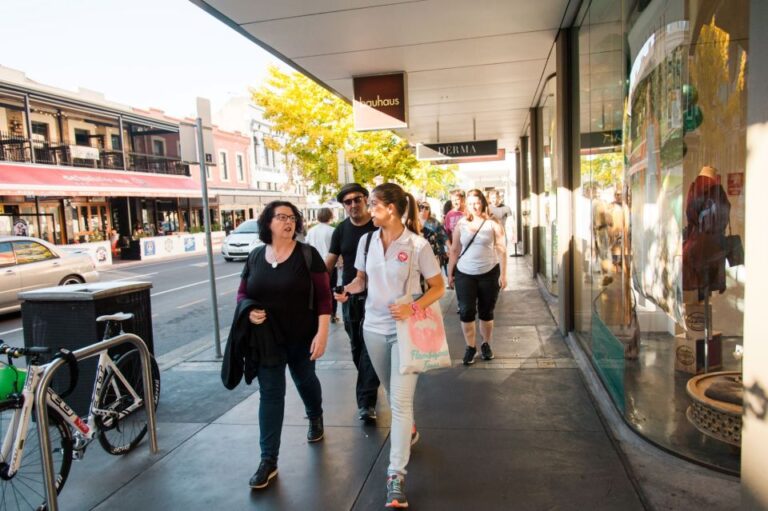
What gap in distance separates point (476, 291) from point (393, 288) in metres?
2.63

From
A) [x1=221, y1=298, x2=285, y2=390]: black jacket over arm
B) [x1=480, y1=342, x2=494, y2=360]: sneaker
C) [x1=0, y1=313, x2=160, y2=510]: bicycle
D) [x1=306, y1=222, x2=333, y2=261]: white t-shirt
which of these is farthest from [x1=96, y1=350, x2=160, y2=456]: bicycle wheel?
[x1=306, y1=222, x2=333, y2=261]: white t-shirt

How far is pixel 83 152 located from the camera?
86.0 ft

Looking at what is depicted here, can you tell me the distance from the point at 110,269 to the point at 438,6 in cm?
2030

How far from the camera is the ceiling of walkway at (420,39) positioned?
5.42 meters

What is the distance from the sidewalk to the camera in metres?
3.36

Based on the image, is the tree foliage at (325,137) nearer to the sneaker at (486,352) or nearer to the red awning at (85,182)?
the sneaker at (486,352)

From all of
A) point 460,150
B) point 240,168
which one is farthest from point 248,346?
point 240,168

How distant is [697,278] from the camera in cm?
446

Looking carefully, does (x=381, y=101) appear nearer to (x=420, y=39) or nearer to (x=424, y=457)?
(x=420, y=39)

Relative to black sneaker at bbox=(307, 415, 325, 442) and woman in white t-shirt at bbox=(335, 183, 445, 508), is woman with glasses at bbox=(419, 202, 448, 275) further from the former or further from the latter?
woman in white t-shirt at bbox=(335, 183, 445, 508)

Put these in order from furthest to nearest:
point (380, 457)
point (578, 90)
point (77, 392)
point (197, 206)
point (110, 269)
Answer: point (197, 206) → point (110, 269) → point (578, 90) → point (77, 392) → point (380, 457)

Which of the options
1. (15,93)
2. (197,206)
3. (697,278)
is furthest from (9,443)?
(197,206)

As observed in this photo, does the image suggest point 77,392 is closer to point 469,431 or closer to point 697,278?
point 469,431

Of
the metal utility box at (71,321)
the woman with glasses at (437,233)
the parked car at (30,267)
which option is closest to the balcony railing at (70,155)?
the parked car at (30,267)
